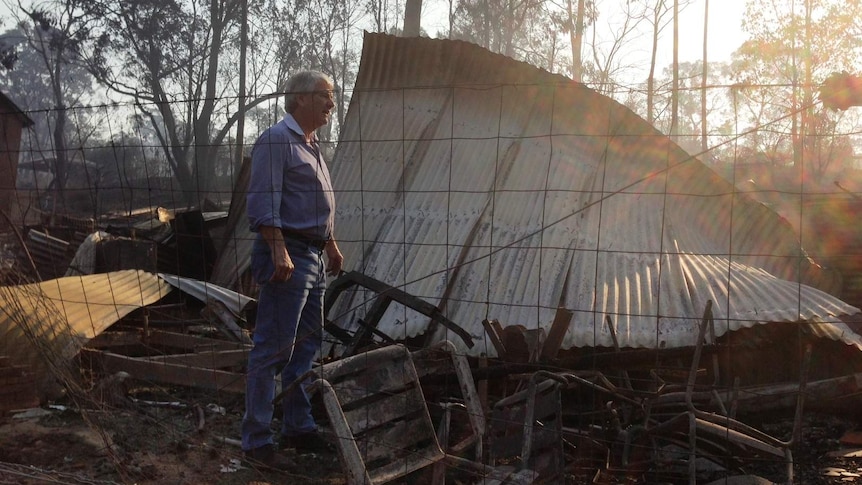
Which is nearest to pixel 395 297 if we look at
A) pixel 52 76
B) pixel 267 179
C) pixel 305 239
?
pixel 305 239

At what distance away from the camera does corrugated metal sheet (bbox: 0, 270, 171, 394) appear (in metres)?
4.15

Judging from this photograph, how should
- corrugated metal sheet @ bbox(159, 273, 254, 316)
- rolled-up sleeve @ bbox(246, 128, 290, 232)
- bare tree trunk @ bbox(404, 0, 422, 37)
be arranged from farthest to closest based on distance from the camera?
1. bare tree trunk @ bbox(404, 0, 422, 37)
2. corrugated metal sheet @ bbox(159, 273, 254, 316)
3. rolled-up sleeve @ bbox(246, 128, 290, 232)

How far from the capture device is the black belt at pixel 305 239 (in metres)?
3.60

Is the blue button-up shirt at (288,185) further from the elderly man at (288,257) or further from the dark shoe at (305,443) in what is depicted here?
the dark shoe at (305,443)

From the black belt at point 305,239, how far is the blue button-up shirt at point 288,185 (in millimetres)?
20

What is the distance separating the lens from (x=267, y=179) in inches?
137

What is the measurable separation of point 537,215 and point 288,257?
3129mm

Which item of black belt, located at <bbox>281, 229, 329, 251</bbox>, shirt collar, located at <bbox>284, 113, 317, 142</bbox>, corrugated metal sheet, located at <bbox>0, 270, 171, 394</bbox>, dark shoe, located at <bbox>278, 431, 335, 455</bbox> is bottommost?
dark shoe, located at <bbox>278, 431, 335, 455</bbox>

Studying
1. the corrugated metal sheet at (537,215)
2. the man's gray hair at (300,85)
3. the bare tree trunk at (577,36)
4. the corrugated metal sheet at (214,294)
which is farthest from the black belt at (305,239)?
the bare tree trunk at (577,36)

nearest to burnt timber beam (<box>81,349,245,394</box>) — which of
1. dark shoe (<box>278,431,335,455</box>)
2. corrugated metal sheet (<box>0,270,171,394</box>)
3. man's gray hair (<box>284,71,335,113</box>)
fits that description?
corrugated metal sheet (<box>0,270,171,394</box>)

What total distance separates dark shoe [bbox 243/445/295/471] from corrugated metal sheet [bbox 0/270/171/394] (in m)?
1.27

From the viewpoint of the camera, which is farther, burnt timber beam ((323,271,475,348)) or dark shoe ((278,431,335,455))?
burnt timber beam ((323,271,475,348))

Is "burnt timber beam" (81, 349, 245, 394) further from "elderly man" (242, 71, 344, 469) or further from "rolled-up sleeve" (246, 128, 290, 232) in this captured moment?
"rolled-up sleeve" (246, 128, 290, 232)

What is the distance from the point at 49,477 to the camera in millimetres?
3203
